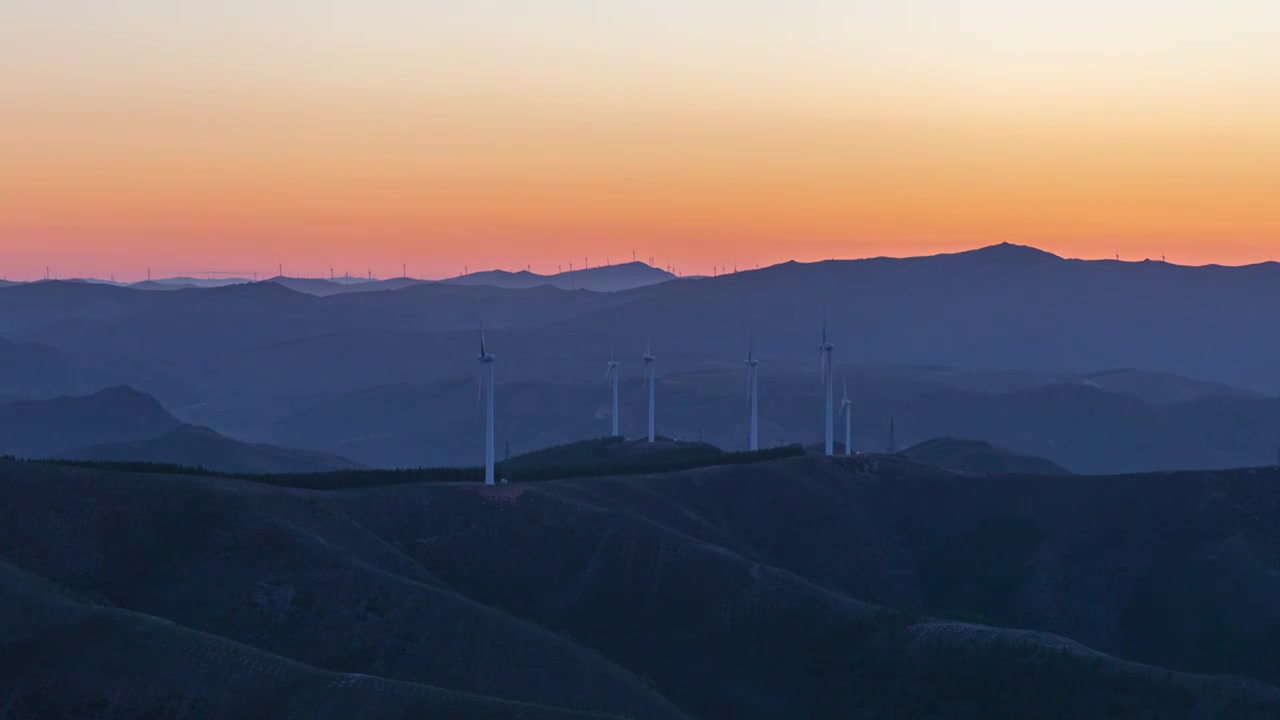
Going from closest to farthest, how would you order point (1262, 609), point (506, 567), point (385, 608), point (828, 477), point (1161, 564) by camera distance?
point (385, 608) < point (506, 567) < point (1262, 609) < point (1161, 564) < point (828, 477)

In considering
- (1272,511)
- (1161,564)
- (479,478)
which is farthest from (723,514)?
(1272,511)

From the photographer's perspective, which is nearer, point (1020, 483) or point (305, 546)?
point (305, 546)

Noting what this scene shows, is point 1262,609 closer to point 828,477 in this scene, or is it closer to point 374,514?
point 828,477

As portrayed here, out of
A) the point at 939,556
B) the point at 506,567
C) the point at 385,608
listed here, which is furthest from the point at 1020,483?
the point at 385,608

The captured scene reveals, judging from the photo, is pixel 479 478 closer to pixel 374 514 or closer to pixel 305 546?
pixel 374 514

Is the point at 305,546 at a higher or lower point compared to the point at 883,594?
higher

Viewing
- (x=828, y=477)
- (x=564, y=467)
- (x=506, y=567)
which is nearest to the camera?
(x=506, y=567)
